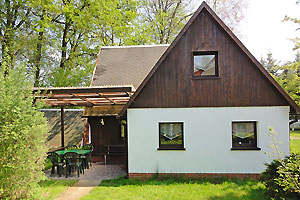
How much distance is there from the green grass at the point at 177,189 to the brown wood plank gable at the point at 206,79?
2838mm

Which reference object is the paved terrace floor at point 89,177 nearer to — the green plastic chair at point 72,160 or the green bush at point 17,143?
the green plastic chair at point 72,160

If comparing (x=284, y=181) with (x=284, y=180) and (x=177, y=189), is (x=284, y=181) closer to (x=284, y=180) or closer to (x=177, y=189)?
(x=284, y=180)

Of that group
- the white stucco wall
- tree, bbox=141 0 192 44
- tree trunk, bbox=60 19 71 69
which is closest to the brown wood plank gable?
the white stucco wall

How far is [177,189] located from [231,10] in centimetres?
1963

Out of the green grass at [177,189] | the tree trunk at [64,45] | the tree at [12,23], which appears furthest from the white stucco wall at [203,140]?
the tree trunk at [64,45]

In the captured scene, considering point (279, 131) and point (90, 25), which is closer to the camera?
point (279, 131)

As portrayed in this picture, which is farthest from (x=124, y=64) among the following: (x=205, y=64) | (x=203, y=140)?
(x=203, y=140)

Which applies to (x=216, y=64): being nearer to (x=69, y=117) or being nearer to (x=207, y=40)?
(x=207, y=40)

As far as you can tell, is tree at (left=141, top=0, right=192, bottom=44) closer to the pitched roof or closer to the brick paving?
the pitched roof

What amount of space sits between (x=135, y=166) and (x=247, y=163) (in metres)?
4.45

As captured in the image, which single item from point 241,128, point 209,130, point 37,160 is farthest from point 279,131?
point 37,160

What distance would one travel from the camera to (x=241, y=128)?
8.82 m

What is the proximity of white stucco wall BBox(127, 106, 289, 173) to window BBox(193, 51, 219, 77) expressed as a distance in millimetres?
1495

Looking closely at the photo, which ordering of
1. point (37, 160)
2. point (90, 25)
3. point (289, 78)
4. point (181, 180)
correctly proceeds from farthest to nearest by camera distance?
point (90, 25), point (289, 78), point (181, 180), point (37, 160)
